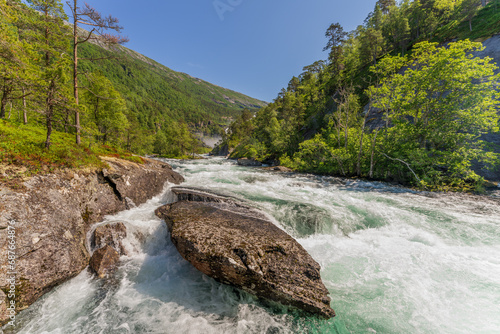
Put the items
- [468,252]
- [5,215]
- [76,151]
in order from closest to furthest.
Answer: [5,215]
[468,252]
[76,151]

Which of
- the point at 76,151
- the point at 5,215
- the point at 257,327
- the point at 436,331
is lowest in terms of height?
the point at 257,327

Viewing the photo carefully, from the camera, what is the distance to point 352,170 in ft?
70.2

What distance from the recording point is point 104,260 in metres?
5.73

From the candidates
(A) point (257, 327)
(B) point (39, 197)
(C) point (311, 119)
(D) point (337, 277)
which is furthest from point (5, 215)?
(C) point (311, 119)

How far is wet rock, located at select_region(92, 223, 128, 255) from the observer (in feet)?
20.6

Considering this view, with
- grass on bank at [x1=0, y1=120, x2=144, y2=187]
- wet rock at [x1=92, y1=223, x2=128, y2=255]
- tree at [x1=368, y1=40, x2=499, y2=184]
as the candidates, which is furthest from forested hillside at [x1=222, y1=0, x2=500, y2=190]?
grass on bank at [x1=0, y1=120, x2=144, y2=187]

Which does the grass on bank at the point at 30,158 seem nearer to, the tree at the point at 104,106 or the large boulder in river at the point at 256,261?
the large boulder in river at the point at 256,261

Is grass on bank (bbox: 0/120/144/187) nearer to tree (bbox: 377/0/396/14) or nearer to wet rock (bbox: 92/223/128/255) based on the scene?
wet rock (bbox: 92/223/128/255)

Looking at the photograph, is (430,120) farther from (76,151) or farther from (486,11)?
(486,11)

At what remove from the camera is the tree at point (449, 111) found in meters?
13.1

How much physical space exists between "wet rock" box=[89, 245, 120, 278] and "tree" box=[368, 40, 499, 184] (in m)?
21.8

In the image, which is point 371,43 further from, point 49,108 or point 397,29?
point 49,108

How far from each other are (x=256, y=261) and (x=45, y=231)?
253 inches

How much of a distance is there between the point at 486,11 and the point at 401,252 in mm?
70979
